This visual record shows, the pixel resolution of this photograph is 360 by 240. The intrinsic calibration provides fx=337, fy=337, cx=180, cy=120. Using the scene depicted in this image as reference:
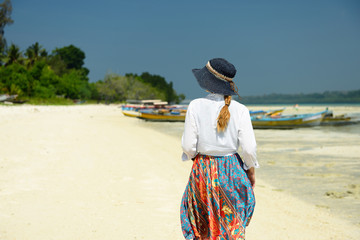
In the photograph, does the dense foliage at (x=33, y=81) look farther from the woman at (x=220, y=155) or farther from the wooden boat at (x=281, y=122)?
the woman at (x=220, y=155)

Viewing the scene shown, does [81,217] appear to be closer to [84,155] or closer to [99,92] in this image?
[84,155]

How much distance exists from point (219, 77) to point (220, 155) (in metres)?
0.58

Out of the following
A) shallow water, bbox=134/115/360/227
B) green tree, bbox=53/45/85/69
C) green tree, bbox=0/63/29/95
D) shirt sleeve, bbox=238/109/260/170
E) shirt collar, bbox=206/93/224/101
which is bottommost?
shallow water, bbox=134/115/360/227

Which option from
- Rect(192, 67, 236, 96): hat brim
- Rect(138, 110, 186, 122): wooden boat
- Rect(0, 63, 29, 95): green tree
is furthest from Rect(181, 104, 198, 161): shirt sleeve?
Rect(0, 63, 29, 95): green tree

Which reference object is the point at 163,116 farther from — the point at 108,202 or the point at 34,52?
the point at 34,52

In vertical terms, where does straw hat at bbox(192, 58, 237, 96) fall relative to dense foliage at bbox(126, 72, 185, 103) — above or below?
below

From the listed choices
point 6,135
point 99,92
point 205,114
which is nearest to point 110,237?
point 205,114

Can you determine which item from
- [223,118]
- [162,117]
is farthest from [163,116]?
[223,118]

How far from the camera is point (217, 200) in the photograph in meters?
2.50

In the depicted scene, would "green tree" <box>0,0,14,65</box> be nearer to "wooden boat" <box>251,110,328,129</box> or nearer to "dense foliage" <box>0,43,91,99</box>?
"dense foliage" <box>0,43,91,99</box>

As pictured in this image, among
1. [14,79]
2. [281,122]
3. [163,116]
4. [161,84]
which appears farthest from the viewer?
[161,84]

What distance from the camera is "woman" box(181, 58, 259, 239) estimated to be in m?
2.41

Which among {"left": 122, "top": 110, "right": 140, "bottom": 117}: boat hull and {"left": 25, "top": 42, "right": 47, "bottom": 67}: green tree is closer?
{"left": 122, "top": 110, "right": 140, "bottom": 117}: boat hull

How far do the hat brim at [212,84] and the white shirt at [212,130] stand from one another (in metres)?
0.06
